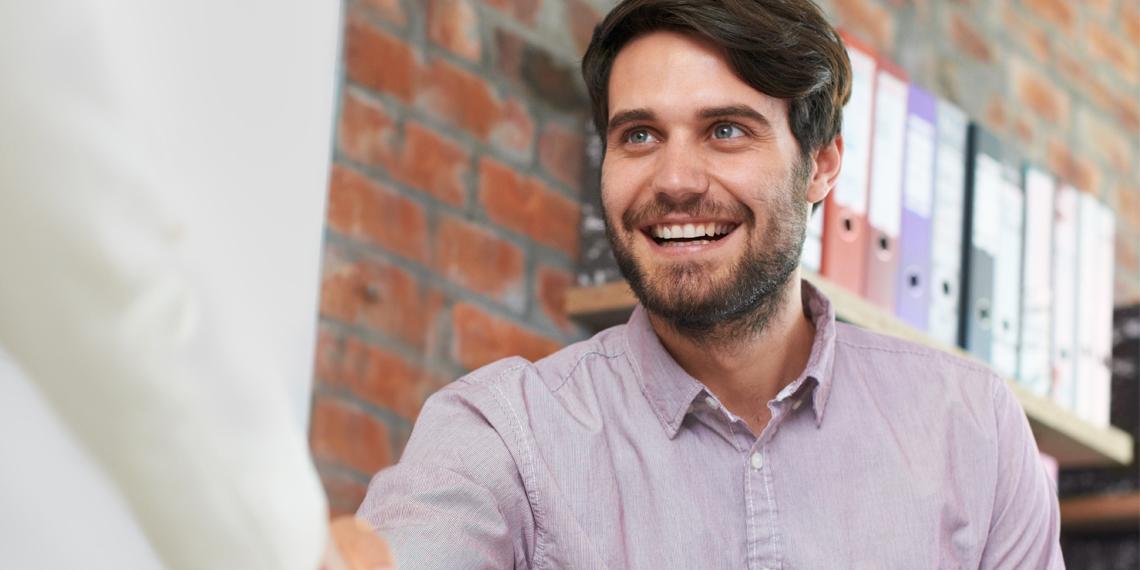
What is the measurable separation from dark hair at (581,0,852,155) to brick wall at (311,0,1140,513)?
1.11 feet

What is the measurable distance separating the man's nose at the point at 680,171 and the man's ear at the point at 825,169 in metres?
0.21

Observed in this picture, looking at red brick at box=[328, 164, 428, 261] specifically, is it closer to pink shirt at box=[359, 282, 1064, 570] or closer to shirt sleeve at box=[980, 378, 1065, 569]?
pink shirt at box=[359, 282, 1064, 570]

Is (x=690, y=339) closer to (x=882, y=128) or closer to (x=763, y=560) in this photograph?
(x=763, y=560)

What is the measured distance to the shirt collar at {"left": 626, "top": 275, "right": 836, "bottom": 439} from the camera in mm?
1448

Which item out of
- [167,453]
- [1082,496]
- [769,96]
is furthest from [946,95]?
[167,453]

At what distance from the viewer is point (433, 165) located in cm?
197

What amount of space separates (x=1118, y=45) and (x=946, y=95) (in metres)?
0.88

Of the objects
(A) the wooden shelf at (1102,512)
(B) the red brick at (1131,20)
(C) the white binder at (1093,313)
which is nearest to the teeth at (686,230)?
(C) the white binder at (1093,313)

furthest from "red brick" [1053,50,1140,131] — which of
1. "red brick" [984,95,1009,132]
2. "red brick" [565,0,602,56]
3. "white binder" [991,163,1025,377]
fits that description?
"red brick" [565,0,602,56]

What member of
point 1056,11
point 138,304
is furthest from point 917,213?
point 138,304

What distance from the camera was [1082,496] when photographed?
2740mm

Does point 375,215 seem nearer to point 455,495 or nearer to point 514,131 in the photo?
point 514,131

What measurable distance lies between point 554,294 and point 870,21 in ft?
3.36

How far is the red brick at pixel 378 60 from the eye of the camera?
186cm
